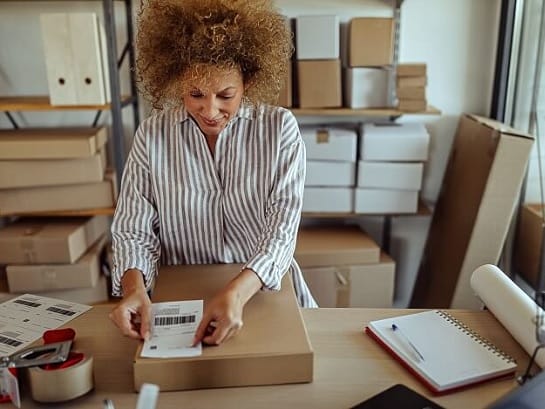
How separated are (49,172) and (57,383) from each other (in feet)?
4.85

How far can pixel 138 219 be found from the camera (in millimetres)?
1416

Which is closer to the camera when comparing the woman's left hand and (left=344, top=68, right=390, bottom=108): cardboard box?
the woman's left hand

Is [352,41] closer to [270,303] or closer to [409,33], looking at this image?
[409,33]

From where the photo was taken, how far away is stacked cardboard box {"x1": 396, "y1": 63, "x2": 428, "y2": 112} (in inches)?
90.2

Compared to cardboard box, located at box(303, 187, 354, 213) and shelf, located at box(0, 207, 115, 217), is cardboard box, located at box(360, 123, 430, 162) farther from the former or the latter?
shelf, located at box(0, 207, 115, 217)

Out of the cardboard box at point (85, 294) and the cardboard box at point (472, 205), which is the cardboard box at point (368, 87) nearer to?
the cardboard box at point (472, 205)

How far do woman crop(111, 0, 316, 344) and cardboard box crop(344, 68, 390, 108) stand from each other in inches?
37.9

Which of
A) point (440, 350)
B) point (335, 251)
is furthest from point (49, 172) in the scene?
point (440, 350)

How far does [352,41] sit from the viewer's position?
2309 millimetres

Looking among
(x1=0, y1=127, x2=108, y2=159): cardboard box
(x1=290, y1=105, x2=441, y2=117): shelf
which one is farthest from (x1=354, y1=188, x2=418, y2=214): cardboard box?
(x1=0, y1=127, x2=108, y2=159): cardboard box

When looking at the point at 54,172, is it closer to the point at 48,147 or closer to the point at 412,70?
the point at 48,147

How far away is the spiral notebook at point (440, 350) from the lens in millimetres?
1035

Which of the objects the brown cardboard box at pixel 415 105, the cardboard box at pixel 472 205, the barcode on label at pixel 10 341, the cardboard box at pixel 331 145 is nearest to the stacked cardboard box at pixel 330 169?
the cardboard box at pixel 331 145

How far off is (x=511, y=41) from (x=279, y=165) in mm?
1501
